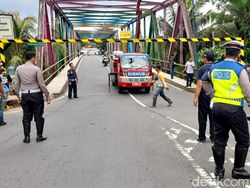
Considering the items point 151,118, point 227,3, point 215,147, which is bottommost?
point 151,118

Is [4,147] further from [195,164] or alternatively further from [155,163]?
[195,164]

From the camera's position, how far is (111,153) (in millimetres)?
6379

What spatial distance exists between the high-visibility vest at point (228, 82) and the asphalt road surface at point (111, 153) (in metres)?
1.12

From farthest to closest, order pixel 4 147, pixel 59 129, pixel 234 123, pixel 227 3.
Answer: pixel 227 3 → pixel 59 129 → pixel 4 147 → pixel 234 123

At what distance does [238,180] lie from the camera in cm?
488

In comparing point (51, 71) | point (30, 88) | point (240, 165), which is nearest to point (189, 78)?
point (51, 71)

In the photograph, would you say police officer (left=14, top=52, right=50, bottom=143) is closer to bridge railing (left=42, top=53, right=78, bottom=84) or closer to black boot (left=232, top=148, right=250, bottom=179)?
black boot (left=232, top=148, right=250, bottom=179)

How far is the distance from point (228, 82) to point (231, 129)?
658 millimetres

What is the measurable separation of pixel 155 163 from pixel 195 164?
63 cm

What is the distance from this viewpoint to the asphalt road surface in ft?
16.3

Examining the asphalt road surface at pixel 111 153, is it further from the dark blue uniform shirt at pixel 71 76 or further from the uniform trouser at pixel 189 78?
the uniform trouser at pixel 189 78

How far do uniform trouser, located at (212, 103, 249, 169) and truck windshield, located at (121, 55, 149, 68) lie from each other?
1307 cm

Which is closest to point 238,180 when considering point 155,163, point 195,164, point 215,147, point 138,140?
point 215,147

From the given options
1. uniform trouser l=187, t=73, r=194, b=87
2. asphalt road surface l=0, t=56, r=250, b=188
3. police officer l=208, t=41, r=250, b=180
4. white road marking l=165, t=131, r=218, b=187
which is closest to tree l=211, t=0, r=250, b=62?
uniform trouser l=187, t=73, r=194, b=87
